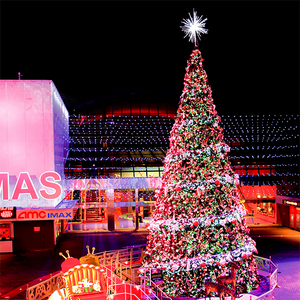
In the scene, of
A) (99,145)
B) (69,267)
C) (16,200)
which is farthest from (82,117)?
(69,267)

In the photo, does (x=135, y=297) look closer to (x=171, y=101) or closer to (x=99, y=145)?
(x=99, y=145)

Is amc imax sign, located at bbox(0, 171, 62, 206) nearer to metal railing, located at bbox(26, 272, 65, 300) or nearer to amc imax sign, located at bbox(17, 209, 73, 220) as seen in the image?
amc imax sign, located at bbox(17, 209, 73, 220)

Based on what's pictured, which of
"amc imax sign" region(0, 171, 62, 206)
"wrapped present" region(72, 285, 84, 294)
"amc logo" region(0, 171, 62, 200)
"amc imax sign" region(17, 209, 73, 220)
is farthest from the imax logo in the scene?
"wrapped present" region(72, 285, 84, 294)

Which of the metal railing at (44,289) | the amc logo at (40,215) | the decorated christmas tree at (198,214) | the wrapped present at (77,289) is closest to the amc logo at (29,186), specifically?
the amc logo at (40,215)

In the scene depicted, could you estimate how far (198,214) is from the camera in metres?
9.89

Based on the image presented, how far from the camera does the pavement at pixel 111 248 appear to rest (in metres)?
11.8

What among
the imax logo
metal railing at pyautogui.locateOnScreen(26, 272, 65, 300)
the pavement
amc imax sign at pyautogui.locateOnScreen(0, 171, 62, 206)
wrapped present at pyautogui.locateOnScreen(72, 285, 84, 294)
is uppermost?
amc imax sign at pyautogui.locateOnScreen(0, 171, 62, 206)

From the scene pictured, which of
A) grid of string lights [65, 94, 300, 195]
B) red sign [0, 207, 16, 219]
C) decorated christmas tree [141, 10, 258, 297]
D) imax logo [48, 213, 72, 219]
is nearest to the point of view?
decorated christmas tree [141, 10, 258, 297]

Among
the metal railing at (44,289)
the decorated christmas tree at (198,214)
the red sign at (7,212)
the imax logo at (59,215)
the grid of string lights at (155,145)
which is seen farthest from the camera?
the grid of string lights at (155,145)

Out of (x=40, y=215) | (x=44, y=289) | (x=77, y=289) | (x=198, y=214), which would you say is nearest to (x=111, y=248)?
(x=40, y=215)

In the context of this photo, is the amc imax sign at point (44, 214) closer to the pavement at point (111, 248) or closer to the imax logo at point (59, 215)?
the imax logo at point (59, 215)

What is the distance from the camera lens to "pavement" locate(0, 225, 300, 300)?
1178 centimetres

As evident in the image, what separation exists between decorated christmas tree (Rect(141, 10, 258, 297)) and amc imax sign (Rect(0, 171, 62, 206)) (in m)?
7.74

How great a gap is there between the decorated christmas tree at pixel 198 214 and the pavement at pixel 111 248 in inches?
95.7
